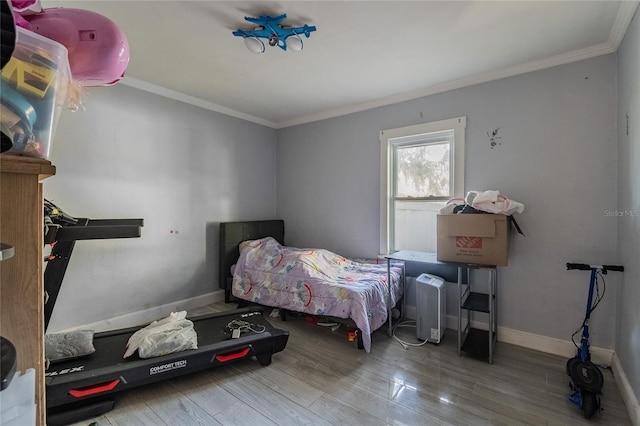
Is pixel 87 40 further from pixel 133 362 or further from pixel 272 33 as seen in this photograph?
pixel 133 362

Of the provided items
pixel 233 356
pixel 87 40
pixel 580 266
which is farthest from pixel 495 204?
pixel 87 40

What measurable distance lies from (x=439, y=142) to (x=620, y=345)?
2.17 m

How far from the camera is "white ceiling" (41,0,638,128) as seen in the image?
1.81 meters

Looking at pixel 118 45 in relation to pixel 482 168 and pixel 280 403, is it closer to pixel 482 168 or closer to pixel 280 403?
pixel 280 403

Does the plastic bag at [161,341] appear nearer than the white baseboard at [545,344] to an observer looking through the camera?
Yes

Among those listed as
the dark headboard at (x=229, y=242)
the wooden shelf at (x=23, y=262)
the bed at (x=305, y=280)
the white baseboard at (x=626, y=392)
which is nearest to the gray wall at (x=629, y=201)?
the white baseboard at (x=626, y=392)

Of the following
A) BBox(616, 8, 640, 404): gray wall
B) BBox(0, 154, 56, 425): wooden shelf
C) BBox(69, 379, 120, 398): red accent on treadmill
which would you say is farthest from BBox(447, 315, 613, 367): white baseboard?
BBox(0, 154, 56, 425): wooden shelf

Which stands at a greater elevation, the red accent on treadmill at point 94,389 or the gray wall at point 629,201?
the gray wall at point 629,201

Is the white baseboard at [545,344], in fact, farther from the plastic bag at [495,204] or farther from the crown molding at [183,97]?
the crown molding at [183,97]

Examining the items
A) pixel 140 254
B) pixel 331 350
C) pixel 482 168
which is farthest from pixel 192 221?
pixel 482 168

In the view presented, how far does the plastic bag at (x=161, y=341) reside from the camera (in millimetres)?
1846

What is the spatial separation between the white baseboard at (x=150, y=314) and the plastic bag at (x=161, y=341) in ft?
2.88

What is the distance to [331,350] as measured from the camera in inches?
94.2

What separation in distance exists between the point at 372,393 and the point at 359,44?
2538mm
